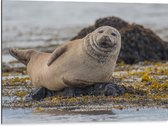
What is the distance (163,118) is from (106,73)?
2.83 feet

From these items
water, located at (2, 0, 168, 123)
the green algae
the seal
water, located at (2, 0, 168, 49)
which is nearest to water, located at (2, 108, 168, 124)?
water, located at (2, 0, 168, 123)

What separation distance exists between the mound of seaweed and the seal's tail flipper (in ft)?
3.78

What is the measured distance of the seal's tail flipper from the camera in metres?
A: 11.7

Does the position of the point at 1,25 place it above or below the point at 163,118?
above

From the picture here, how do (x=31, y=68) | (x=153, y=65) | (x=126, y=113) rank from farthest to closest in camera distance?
(x=153, y=65)
(x=31, y=68)
(x=126, y=113)

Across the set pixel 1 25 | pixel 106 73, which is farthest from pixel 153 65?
pixel 1 25

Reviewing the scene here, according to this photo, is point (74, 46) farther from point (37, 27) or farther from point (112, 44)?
point (37, 27)

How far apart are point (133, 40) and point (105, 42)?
1.98m

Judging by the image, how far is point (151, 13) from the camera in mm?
12086

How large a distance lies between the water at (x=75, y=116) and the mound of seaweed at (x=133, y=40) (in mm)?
2120

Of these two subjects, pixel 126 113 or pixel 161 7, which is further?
pixel 161 7

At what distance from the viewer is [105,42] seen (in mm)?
10805

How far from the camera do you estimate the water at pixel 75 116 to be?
34.5ft

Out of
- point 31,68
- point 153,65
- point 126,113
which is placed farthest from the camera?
point 153,65
